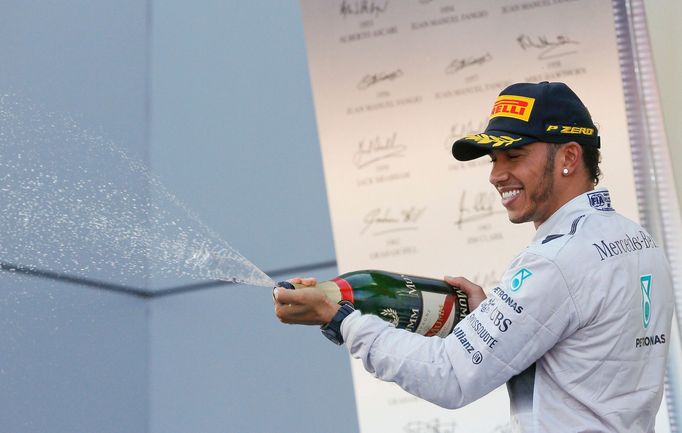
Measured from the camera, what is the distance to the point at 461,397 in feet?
4.61

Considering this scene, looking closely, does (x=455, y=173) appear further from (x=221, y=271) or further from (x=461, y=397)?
(x=461, y=397)

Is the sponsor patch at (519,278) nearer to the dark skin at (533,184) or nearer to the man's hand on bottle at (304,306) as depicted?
the dark skin at (533,184)

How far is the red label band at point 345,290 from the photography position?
1.62 m

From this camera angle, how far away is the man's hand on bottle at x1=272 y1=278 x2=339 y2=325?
1.48 m

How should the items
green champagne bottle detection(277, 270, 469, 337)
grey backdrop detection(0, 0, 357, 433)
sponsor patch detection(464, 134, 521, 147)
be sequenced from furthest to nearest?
grey backdrop detection(0, 0, 357, 433) < green champagne bottle detection(277, 270, 469, 337) < sponsor patch detection(464, 134, 521, 147)

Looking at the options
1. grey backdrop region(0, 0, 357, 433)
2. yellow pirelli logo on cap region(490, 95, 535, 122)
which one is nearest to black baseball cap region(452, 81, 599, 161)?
yellow pirelli logo on cap region(490, 95, 535, 122)

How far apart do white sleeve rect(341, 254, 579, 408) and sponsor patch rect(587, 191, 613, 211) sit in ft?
0.52
